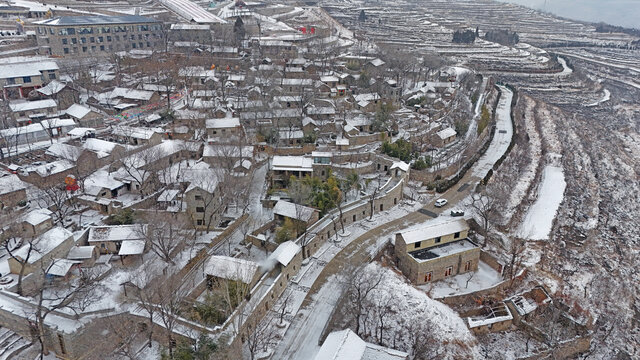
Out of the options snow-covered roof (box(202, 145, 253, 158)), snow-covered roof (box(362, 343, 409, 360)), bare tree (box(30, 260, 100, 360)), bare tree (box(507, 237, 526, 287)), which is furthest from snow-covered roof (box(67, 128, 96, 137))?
bare tree (box(507, 237, 526, 287))

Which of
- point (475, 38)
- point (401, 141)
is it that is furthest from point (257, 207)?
point (475, 38)

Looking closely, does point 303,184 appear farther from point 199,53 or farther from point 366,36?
point 366,36

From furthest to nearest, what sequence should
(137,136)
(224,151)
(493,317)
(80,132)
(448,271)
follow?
(80,132) < (137,136) < (224,151) < (448,271) < (493,317)

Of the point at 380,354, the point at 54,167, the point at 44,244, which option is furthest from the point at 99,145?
the point at 380,354

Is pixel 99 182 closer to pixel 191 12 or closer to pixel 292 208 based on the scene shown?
pixel 292 208

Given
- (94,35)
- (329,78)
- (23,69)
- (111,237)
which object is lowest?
(111,237)

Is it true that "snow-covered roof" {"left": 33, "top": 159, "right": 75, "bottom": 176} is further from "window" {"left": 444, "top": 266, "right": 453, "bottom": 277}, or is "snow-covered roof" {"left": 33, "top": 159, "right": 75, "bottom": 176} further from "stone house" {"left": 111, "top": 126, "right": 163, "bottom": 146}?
"window" {"left": 444, "top": 266, "right": 453, "bottom": 277}

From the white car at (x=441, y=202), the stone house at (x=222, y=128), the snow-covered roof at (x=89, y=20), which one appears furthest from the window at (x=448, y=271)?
the snow-covered roof at (x=89, y=20)
